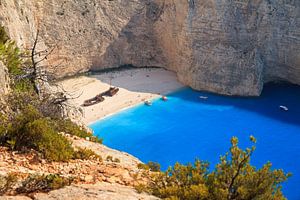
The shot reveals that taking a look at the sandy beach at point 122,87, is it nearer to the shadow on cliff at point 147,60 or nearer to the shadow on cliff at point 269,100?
the shadow on cliff at point 147,60

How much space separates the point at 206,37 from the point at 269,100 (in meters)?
6.98

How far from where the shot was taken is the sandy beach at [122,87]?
2804 centimetres

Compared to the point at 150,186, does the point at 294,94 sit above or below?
below

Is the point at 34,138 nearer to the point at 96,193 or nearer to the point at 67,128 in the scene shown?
the point at 96,193

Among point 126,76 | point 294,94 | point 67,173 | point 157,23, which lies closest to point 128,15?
point 157,23

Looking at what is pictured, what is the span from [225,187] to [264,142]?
17132 mm

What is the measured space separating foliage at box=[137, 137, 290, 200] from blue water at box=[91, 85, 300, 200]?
40.2 feet

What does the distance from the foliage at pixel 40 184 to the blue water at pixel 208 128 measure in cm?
1441

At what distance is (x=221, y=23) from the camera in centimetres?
3069

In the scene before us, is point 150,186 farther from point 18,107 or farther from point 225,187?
point 18,107

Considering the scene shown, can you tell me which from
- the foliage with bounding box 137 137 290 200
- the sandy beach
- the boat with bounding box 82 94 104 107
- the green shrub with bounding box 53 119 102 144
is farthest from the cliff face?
the foliage with bounding box 137 137 290 200

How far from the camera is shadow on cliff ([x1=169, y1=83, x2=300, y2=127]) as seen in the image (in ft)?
88.4

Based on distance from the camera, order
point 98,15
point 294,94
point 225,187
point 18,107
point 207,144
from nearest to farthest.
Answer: point 225,187, point 18,107, point 207,144, point 294,94, point 98,15

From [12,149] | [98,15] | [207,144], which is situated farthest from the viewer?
[98,15]
